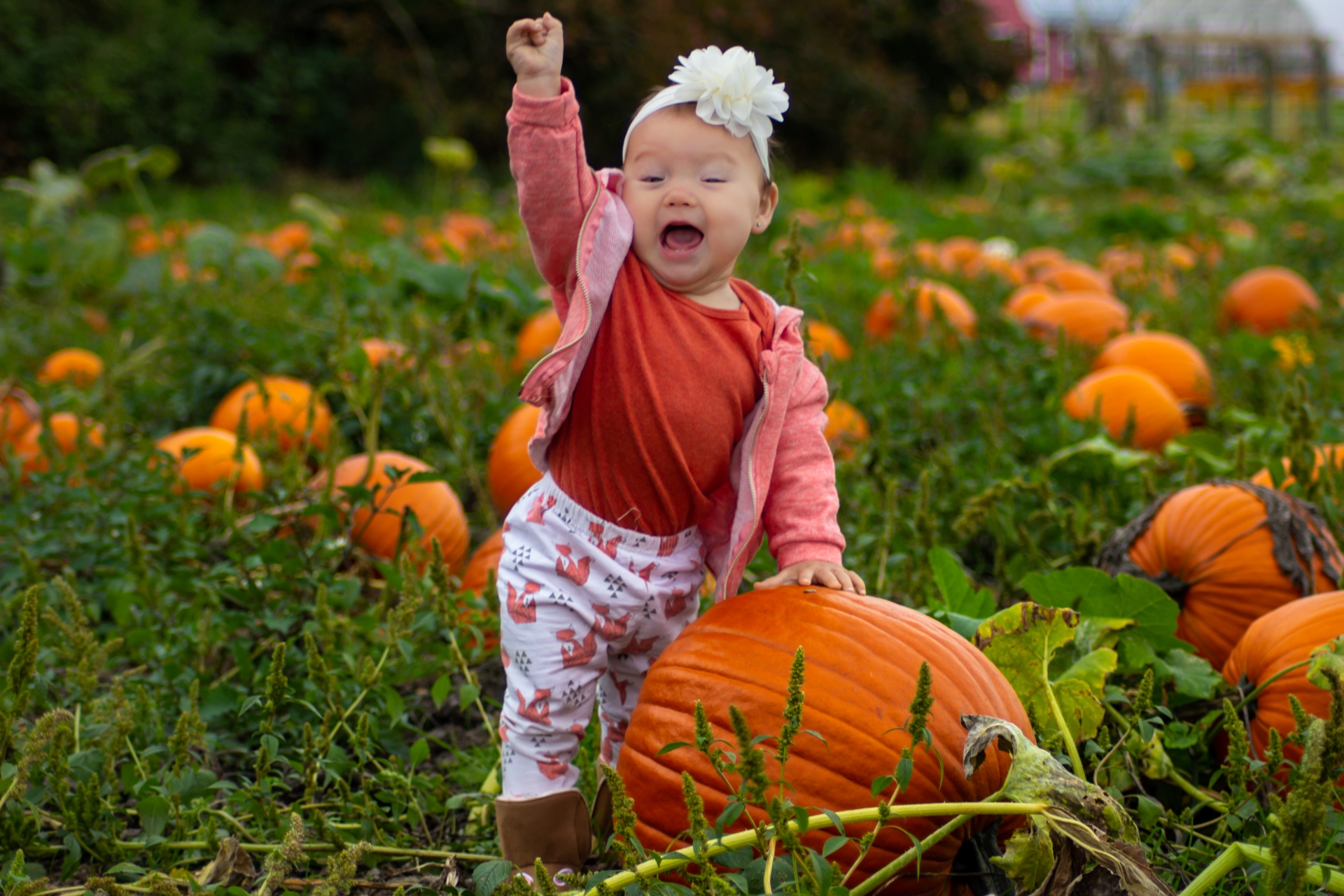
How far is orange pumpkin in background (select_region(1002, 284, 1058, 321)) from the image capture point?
16.1 ft

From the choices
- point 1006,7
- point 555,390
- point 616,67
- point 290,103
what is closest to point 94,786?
point 555,390

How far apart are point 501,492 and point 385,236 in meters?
4.41

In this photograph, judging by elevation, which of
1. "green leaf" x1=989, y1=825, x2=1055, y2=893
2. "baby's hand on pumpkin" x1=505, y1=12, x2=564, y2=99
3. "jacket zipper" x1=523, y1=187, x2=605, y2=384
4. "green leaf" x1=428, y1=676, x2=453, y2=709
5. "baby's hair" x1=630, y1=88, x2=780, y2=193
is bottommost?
"green leaf" x1=428, y1=676, x2=453, y2=709

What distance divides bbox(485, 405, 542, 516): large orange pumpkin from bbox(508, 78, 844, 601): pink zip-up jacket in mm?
1053

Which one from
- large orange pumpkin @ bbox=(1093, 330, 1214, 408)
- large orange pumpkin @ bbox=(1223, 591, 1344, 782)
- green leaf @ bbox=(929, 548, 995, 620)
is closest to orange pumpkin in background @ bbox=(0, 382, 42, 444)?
green leaf @ bbox=(929, 548, 995, 620)

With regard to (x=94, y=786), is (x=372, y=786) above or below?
below

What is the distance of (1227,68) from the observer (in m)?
36.8

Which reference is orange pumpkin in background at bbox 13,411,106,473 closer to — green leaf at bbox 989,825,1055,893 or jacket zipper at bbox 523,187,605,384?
jacket zipper at bbox 523,187,605,384

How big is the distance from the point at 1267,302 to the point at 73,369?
5048mm

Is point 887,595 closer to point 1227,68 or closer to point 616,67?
point 616,67

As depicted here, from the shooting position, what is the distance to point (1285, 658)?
1.87 metres

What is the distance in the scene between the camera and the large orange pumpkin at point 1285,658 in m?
1.82

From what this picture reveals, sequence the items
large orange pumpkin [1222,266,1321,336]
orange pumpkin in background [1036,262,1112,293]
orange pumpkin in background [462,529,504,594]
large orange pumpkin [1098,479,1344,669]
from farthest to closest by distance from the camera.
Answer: orange pumpkin in background [1036,262,1112,293]
large orange pumpkin [1222,266,1321,336]
orange pumpkin in background [462,529,504,594]
large orange pumpkin [1098,479,1344,669]

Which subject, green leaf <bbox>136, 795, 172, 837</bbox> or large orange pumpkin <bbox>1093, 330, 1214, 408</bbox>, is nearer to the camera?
green leaf <bbox>136, 795, 172, 837</bbox>
